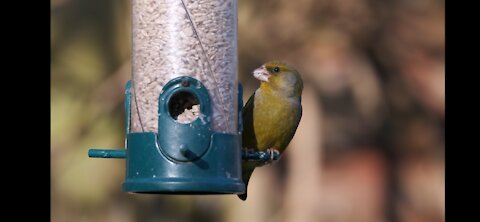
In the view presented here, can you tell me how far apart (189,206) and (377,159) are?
1491mm

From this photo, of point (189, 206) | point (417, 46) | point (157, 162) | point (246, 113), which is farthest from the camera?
point (417, 46)

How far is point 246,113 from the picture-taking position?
760 cm

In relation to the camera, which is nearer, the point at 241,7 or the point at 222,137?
the point at 222,137

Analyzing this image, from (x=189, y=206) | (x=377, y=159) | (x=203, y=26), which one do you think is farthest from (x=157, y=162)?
(x=377, y=159)

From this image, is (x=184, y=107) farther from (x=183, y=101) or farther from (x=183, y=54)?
(x=183, y=54)

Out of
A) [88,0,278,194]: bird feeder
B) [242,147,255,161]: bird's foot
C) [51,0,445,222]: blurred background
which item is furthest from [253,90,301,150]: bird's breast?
[51,0,445,222]: blurred background

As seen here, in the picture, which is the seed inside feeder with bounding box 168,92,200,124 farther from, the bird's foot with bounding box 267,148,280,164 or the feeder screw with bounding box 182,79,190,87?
the bird's foot with bounding box 267,148,280,164

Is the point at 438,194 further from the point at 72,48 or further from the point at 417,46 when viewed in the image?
the point at 72,48

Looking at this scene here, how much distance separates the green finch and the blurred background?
1.71 meters

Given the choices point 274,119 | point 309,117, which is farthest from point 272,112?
point 309,117

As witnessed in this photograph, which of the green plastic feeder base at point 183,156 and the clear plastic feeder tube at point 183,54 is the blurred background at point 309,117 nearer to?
the clear plastic feeder tube at point 183,54

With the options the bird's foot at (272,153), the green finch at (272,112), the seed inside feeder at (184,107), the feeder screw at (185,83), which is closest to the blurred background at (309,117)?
the green finch at (272,112)

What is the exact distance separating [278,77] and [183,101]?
101 cm

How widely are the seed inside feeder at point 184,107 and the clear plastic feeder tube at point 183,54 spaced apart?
9cm
